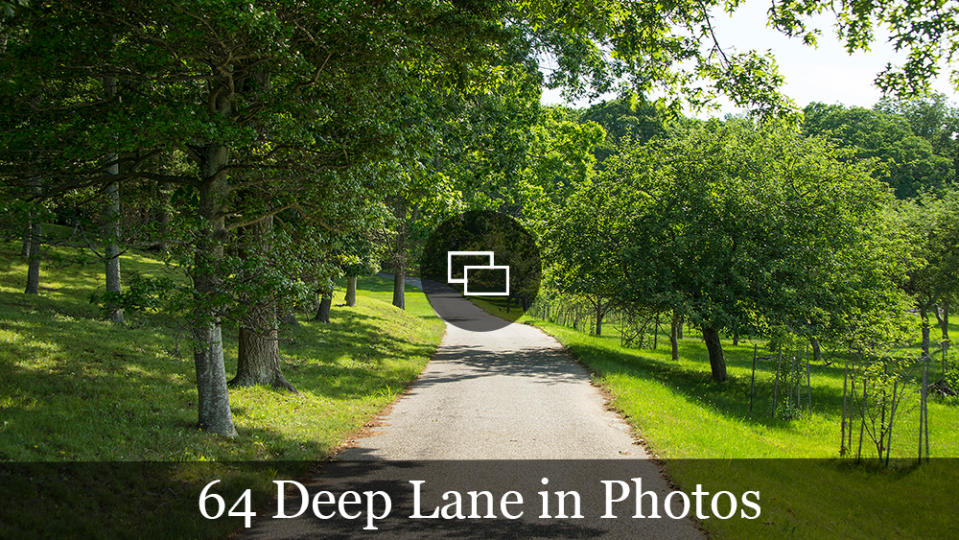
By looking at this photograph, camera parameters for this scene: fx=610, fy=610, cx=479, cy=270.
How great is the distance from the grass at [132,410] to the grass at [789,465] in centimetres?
534

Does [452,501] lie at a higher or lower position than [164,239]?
lower

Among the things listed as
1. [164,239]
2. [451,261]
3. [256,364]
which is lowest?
[256,364]

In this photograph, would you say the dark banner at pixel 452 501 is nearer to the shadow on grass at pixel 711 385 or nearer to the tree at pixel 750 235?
the shadow on grass at pixel 711 385

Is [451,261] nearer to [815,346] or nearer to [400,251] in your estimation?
[400,251]

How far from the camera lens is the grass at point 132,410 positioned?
20.2 feet

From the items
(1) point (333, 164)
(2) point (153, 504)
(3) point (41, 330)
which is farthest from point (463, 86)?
(3) point (41, 330)

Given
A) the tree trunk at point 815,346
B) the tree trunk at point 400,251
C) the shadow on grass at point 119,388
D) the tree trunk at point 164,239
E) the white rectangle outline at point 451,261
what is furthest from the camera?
the white rectangle outline at point 451,261

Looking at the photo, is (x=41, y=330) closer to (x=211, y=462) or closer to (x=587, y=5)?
(x=211, y=462)

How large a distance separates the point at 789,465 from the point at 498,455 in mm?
4742

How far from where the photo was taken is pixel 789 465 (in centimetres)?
971

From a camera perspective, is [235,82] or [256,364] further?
[256,364]

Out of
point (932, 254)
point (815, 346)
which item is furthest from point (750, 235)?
point (932, 254)
